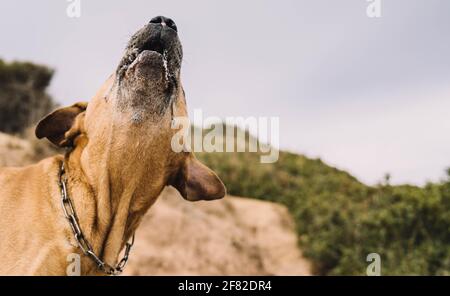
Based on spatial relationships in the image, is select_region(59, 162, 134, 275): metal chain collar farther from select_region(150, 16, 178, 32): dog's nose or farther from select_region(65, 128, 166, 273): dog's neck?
select_region(150, 16, 178, 32): dog's nose

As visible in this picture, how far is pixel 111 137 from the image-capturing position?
352cm

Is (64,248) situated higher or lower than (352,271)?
higher

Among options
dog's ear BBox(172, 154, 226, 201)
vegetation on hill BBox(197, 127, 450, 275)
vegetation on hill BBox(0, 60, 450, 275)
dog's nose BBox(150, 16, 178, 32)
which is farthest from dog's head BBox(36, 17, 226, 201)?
vegetation on hill BBox(197, 127, 450, 275)

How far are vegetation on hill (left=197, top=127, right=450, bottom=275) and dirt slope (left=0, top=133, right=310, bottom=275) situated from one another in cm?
58

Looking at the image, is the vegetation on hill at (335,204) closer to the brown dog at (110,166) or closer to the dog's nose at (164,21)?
the brown dog at (110,166)

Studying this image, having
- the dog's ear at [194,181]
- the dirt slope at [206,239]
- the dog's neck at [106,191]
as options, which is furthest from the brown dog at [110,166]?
the dirt slope at [206,239]

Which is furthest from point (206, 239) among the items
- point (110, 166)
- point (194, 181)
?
point (110, 166)

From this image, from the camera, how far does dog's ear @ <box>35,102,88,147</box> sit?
388cm

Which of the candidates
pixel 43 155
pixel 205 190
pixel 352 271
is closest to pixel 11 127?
pixel 43 155

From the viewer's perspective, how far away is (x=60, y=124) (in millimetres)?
3941

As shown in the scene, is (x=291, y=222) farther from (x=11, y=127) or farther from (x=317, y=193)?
(x=11, y=127)

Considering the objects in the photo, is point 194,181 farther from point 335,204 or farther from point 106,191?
point 335,204
